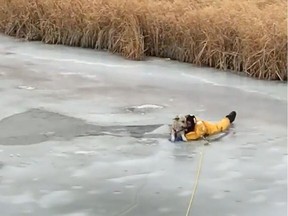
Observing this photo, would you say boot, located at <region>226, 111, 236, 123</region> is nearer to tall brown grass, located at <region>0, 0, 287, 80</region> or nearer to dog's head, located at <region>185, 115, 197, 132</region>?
dog's head, located at <region>185, 115, 197, 132</region>

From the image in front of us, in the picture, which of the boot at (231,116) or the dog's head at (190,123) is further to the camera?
the boot at (231,116)

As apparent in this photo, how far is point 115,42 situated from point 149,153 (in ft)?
11.8

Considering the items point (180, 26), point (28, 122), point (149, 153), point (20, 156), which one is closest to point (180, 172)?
point (149, 153)

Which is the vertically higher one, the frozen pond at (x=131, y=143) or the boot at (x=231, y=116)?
the boot at (x=231, y=116)

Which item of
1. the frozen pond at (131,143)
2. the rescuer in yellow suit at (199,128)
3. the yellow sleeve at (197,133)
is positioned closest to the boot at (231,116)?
the frozen pond at (131,143)

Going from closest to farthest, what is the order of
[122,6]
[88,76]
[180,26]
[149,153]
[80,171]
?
[80,171] → [149,153] → [88,76] → [180,26] → [122,6]

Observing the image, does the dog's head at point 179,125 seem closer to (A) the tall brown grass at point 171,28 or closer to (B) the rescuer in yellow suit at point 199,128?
(B) the rescuer in yellow suit at point 199,128

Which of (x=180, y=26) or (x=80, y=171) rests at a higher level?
(x=180, y=26)

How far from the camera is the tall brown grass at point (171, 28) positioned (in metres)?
6.74

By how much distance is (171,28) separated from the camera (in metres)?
7.37

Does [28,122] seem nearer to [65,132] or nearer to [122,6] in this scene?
[65,132]

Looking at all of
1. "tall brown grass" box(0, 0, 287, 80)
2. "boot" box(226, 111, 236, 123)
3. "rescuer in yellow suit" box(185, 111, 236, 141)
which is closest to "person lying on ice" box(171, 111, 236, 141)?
"rescuer in yellow suit" box(185, 111, 236, 141)

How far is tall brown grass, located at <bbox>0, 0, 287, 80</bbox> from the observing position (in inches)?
266

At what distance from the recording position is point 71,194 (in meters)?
3.49
